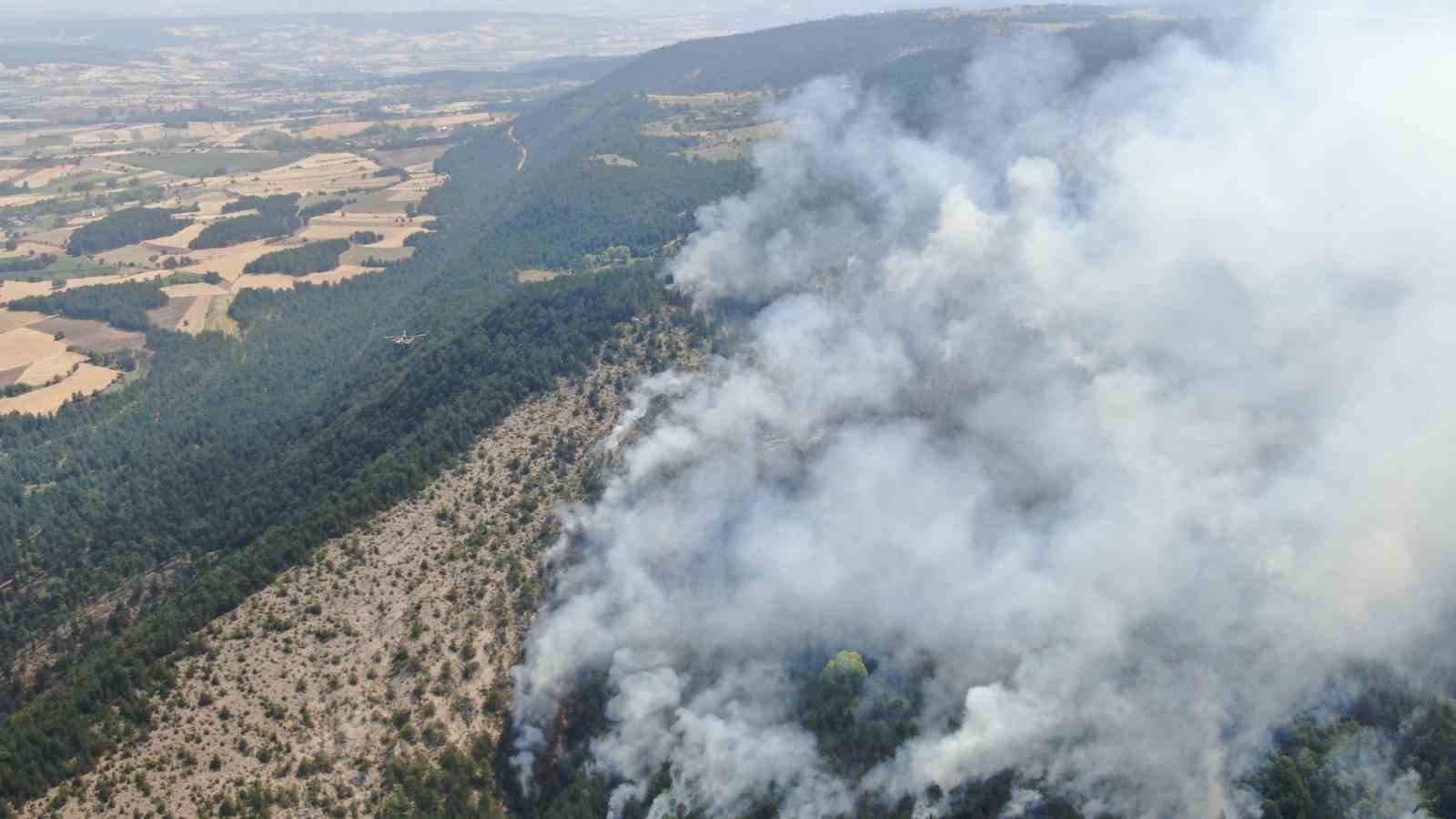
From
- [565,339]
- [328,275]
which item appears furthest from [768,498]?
[328,275]

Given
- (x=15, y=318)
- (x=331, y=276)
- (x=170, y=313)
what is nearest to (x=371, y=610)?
(x=170, y=313)

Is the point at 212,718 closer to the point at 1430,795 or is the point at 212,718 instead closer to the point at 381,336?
the point at 1430,795

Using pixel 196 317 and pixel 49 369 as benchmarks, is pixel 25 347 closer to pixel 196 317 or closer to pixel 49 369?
pixel 49 369

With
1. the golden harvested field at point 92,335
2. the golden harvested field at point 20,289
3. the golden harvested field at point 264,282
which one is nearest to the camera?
the golden harvested field at point 92,335

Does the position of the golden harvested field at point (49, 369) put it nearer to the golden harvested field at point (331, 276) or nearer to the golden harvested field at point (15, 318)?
the golden harvested field at point (15, 318)

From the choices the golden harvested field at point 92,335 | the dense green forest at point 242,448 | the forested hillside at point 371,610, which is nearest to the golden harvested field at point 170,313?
the golden harvested field at point 92,335

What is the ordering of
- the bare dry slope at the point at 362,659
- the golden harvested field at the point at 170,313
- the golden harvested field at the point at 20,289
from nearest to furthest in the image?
the bare dry slope at the point at 362,659, the golden harvested field at the point at 170,313, the golden harvested field at the point at 20,289
